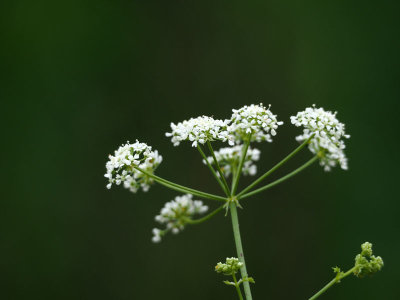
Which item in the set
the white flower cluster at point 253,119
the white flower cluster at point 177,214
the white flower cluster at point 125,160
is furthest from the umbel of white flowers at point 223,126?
the white flower cluster at point 177,214

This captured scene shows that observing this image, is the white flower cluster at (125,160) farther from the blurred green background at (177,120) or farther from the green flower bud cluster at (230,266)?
the blurred green background at (177,120)

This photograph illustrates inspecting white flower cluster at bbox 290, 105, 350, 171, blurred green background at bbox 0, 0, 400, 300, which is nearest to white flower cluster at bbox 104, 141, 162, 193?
white flower cluster at bbox 290, 105, 350, 171

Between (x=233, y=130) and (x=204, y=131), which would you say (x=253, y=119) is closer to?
(x=233, y=130)

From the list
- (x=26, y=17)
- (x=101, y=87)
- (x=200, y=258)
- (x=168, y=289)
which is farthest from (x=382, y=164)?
(x=26, y=17)

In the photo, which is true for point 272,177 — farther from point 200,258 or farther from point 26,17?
point 26,17

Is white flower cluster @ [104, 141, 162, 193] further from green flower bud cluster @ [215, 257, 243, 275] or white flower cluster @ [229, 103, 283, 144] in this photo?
green flower bud cluster @ [215, 257, 243, 275]

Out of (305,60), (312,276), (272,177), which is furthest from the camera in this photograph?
(305,60)

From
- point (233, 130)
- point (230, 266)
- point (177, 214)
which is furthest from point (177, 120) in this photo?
point (230, 266)

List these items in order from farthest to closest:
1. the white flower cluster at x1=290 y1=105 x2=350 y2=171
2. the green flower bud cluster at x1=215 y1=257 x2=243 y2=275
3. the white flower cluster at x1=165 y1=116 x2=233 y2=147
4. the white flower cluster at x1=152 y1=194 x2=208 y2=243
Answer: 1. the white flower cluster at x1=152 y1=194 x2=208 y2=243
2. the white flower cluster at x1=290 y1=105 x2=350 y2=171
3. the white flower cluster at x1=165 y1=116 x2=233 y2=147
4. the green flower bud cluster at x1=215 y1=257 x2=243 y2=275
